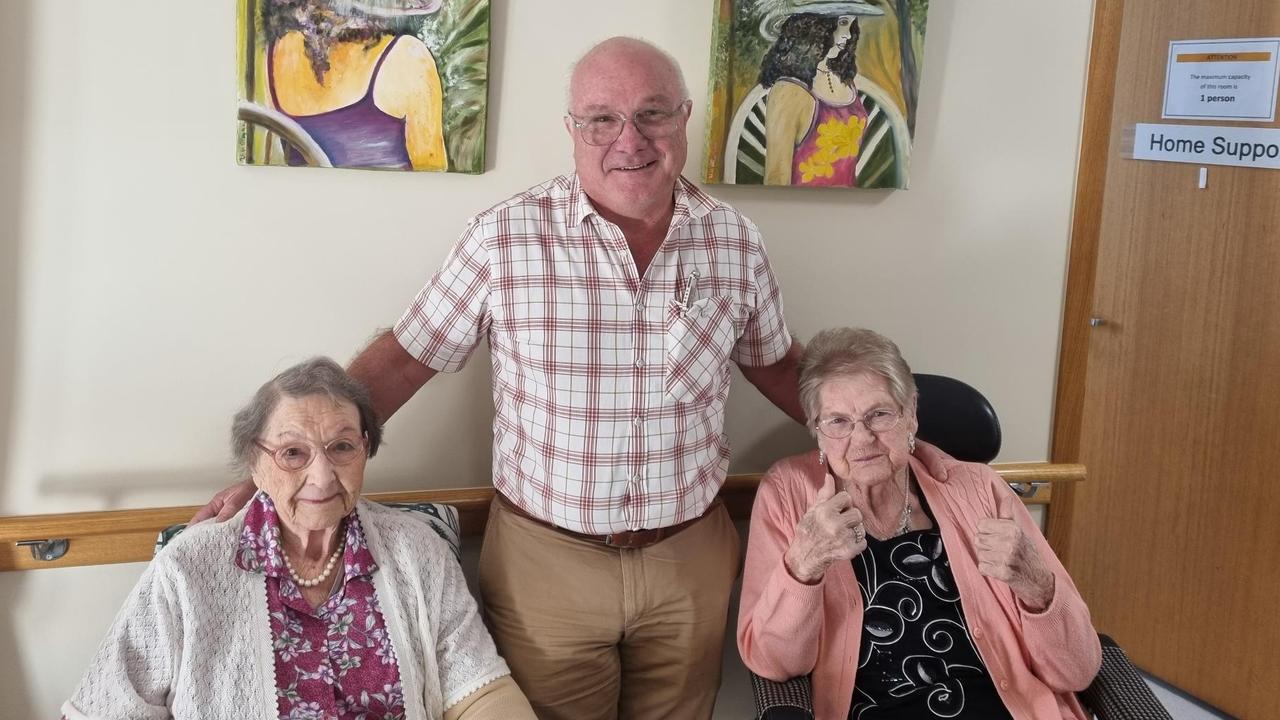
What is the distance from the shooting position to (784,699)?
1.86m

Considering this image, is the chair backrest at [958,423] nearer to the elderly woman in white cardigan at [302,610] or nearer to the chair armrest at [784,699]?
the chair armrest at [784,699]

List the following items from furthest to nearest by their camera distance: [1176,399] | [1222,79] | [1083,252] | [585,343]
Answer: [1176,399], [1222,79], [1083,252], [585,343]

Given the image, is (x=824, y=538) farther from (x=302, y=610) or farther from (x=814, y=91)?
(x=814, y=91)

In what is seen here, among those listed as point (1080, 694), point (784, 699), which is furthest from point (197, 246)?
point (1080, 694)

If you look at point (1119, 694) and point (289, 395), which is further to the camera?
point (1119, 694)

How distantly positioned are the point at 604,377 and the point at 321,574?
2.00 ft

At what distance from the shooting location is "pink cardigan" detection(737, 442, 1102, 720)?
1867mm

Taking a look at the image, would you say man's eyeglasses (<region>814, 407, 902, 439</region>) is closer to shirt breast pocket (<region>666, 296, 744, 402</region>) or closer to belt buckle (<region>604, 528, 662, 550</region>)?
shirt breast pocket (<region>666, 296, 744, 402</region>)

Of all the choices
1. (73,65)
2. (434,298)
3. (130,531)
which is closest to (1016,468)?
(434,298)

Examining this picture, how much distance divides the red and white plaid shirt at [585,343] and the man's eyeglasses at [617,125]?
0.10 meters

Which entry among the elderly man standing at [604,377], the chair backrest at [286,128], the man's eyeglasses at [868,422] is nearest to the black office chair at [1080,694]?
the elderly man standing at [604,377]

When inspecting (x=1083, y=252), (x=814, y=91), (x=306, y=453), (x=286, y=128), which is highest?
(x=814, y=91)

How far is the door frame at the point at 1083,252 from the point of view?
2.57 meters

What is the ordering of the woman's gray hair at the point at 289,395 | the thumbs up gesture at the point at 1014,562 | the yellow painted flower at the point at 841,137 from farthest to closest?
the yellow painted flower at the point at 841,137, the thumbs up gesture at the point at 1014,562, the woman's gray hair at the point at 289,395
